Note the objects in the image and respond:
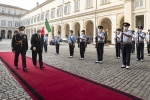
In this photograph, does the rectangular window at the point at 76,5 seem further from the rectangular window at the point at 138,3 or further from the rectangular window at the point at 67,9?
the rectangular window at the point at 138,3

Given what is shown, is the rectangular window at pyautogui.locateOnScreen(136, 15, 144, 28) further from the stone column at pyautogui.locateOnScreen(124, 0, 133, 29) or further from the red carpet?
the red carpet

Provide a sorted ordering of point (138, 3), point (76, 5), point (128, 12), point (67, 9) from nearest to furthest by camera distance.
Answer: point (138, 3), point (128, 12), point (76, 5), point (67, 9)

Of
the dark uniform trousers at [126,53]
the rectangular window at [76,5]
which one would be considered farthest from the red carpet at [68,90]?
the rectangular window at [76,5]

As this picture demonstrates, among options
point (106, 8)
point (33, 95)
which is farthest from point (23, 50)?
point (106, 8)

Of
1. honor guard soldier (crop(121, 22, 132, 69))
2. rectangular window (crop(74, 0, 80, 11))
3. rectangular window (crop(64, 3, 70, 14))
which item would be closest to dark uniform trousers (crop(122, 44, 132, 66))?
honor guard soldier (crop(121, 22, 132, 69))

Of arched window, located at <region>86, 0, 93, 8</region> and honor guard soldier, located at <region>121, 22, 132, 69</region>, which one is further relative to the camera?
arched window, located at <region>86, 0, 93, 8</region>

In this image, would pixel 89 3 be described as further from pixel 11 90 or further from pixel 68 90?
pixel 11 90

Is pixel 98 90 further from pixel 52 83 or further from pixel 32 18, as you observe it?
pixel 32 18

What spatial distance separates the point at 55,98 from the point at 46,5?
44.0 metres

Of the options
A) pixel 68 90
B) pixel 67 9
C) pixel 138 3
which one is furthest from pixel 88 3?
pixel 68 90

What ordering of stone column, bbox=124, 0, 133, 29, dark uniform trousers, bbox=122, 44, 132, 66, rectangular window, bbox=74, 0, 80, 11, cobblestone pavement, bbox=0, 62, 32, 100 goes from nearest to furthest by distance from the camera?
cobblestone pavement, bbox=0, 62, 32, 100 → dark uniform trousers, bbox=122, 44, 132, 66 → stone column, bbox=124, 0, 133, 29 → rectangular window, bbox=74, 0, 80, 11

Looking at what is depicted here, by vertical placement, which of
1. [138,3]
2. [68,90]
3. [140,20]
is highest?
[138,3]

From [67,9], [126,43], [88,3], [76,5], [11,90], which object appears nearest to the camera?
[11,90]

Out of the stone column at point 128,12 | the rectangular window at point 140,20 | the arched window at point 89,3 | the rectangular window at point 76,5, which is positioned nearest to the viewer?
the rectangular window at point 140,20
